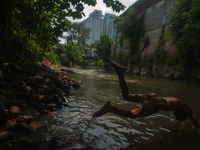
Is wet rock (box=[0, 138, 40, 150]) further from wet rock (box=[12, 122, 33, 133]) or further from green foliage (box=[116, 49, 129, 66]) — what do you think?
green foliage (box=[116, 49, 129, 66])

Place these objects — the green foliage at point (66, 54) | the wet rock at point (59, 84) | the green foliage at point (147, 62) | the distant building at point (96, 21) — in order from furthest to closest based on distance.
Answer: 1. the distant building at point (96, 21)
2. the green foliage at point (66, 54)
3. the green foliage at point (147, 62)
4. the wet rock at point (59, 84)

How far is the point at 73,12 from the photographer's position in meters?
5.47

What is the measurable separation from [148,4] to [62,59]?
68.5 ft

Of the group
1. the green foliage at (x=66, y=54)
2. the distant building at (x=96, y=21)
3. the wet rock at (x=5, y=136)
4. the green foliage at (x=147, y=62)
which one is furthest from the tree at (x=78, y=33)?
the wet rock at (x=5, y=136)

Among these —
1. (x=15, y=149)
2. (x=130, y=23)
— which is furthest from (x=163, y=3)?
(x=15, y=149)

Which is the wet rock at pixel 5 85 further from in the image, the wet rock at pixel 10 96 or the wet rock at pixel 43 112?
the wet rock at pixel 43 112

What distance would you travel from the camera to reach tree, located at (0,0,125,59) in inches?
173

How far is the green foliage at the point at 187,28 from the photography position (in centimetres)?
833

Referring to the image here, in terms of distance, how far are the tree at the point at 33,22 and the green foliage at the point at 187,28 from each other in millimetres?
6456

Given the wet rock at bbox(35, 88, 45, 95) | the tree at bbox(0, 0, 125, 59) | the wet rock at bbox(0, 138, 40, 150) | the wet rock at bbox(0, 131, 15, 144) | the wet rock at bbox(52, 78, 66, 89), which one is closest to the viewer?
the wet rock at bbox(0, 138, 40, 150)

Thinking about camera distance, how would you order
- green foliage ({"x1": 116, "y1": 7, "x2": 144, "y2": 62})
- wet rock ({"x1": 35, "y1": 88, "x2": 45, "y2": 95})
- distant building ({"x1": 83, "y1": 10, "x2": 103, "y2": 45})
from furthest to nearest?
distant building ({"x1": 83, "y1": 10, "x2": 103, "y2": 45}) < green foliage ({"x1": 116, "y1": 7, "x2": 144, "y2": 62}) < wet rock ({"x1": 35, "y1": 88, "x2": 45, "y2": 95})

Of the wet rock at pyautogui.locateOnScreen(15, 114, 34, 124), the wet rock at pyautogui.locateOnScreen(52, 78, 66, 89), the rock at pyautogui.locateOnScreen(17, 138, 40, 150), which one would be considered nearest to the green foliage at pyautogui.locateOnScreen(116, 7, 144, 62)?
the wet rock at pyautogui.locateOnScreen(52, 78, 66, 89)

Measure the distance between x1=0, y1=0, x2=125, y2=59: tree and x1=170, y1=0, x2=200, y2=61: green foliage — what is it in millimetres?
6456

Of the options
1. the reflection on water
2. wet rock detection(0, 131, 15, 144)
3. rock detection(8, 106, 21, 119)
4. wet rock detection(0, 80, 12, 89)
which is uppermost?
wet rock detection(0, 80, 12, 89)
